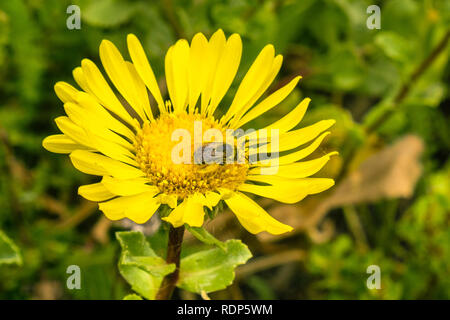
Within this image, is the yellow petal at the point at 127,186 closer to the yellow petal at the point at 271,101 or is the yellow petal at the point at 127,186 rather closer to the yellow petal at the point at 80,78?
the yellow petal at the point at 80,78

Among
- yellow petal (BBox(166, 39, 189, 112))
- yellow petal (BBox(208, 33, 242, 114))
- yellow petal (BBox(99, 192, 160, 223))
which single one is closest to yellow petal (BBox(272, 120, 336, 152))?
yellow petal (BBox(208, 33, 242, 114))

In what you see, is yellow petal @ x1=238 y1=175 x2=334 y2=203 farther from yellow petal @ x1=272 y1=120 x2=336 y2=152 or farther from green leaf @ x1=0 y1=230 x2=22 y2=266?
green leaf @ x1=0 y1=230 x2=22 y2=266

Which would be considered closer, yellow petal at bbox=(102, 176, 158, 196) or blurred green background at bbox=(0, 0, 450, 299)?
yellow petal at bbox=(102, 176, 158, 196)

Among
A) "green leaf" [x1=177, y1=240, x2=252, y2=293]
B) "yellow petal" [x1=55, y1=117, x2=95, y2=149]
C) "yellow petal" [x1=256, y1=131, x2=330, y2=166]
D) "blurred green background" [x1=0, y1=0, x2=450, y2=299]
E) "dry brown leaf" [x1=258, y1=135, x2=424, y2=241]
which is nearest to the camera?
"yellow petal" [x1=55, y1=117, x2=95, y2=149]

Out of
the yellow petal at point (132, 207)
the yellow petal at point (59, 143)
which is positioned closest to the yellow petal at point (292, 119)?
the yellow petal at point (132, 207)

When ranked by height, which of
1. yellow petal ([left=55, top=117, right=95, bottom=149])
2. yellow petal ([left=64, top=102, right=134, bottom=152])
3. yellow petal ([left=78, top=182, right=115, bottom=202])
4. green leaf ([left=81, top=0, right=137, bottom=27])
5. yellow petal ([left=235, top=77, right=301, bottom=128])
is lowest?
yellow petal ([left=78, top=182, right=115, bottom=202])

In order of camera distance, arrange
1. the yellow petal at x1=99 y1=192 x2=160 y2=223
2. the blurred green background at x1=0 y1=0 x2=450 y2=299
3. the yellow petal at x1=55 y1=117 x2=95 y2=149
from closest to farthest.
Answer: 1. the yellow petal at x1=99 y1=192 x2=160 y2=223
2. the yellow petal at x1=55 y1=117 x2=95 y2=149
3. the blurred green background at x1=0 y1=0 x2=450 y2=299
